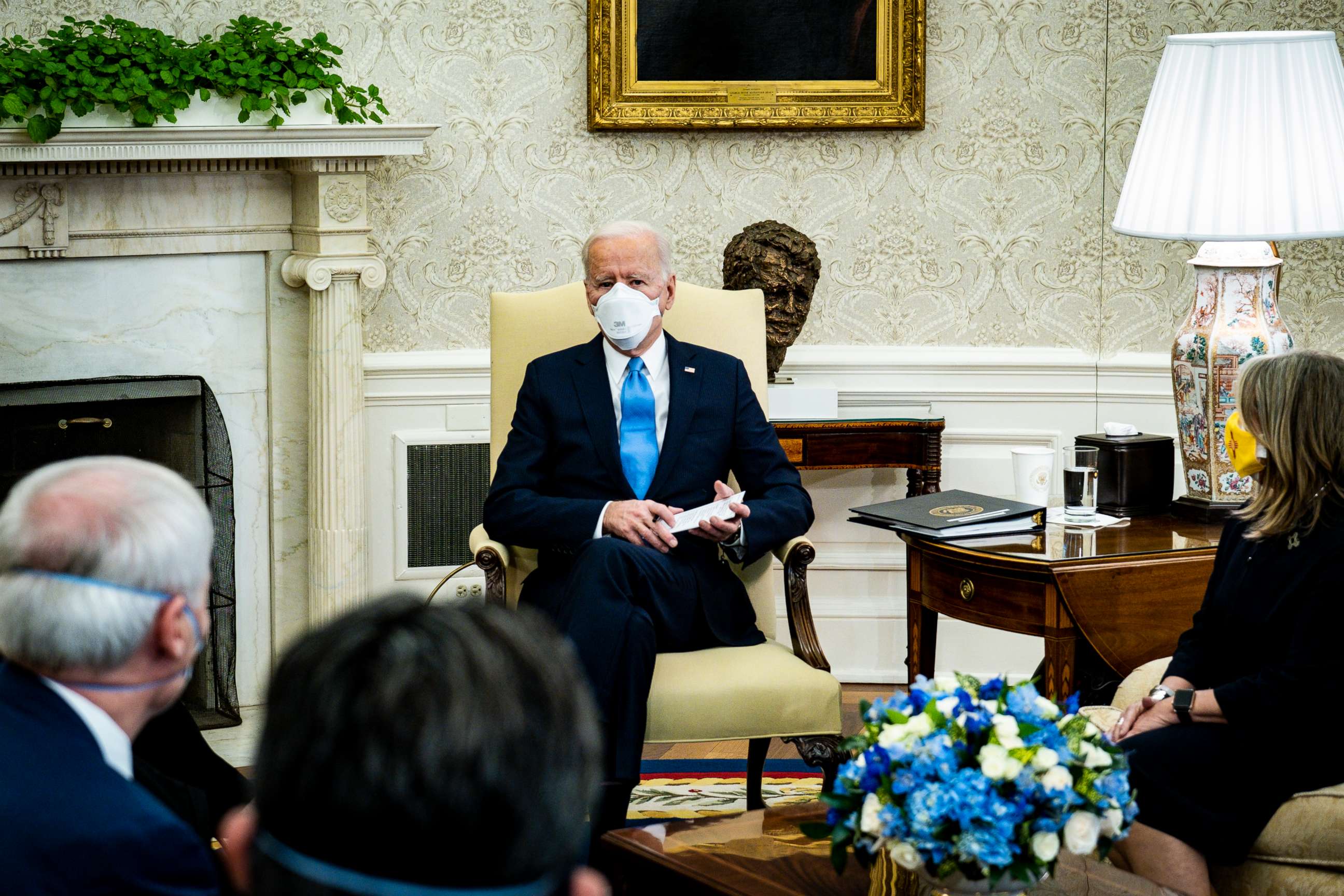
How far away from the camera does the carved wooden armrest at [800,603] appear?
2758 mm

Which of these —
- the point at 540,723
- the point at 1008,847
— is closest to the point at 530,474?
the point at 1008,847

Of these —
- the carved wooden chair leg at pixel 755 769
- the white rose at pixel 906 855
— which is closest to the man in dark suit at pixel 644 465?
the carved wooden chair leg at pixel 755 769

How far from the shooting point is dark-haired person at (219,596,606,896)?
729mm

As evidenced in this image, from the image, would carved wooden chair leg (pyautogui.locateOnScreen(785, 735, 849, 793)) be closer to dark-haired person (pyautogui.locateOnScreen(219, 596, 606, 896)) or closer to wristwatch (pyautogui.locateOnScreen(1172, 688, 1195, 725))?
wristwatch (pyautogui.locateOnScreen(1172, 688, 1195, 725))

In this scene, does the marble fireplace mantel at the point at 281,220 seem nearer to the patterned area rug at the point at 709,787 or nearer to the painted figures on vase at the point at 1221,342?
the patterned area rug at the point at 709,787

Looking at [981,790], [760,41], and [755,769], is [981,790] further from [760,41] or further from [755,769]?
[760,41]

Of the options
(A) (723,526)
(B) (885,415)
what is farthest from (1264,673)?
(B) (885,415)

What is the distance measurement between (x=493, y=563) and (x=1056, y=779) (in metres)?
1.45

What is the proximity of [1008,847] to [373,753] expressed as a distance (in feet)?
3.45

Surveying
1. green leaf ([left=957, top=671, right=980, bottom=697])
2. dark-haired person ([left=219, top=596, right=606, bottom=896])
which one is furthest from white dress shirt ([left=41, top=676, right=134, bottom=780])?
green leaf ([left=957, top=671, right=980, bottom=697])

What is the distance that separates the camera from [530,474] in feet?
9.59

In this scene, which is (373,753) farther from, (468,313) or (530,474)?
(468,313)

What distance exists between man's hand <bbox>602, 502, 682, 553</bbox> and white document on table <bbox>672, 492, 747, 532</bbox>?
20 millimetres

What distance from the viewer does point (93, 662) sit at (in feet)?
4.09
